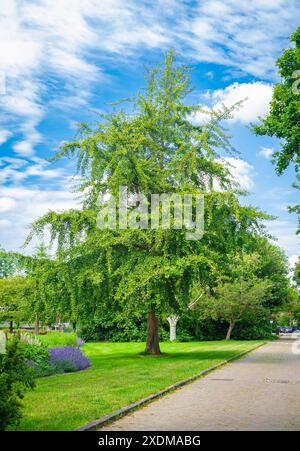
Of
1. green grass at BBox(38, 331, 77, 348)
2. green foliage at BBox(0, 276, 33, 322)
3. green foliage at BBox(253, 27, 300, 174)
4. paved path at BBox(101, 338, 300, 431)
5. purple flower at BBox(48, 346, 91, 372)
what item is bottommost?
paved path at BBox(101, 338, 300, 431)

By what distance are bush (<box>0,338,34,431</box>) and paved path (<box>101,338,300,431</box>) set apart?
1561 mm

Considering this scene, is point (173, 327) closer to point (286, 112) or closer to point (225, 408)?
point (286, 112)

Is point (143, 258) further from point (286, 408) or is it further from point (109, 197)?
point (286, 408)

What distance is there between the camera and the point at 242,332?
51031mm

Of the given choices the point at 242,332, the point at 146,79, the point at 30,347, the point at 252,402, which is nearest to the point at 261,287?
the point at 242,332

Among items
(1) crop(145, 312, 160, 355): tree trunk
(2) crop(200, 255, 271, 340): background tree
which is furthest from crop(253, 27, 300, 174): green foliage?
(2) crop(200, 255, 271, 340): background tree

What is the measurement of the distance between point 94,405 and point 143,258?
40.6 feet

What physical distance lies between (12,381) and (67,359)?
10017mm

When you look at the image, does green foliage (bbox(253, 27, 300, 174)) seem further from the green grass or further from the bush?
the bush

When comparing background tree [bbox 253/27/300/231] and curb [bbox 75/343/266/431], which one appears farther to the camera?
background tree [bbox 253/27/300/231]

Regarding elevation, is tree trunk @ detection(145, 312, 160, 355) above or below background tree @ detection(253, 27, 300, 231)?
below

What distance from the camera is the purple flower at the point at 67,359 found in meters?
16.5

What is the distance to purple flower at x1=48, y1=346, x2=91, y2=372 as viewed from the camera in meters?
16.5

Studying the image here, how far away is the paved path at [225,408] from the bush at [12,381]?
1.56m
